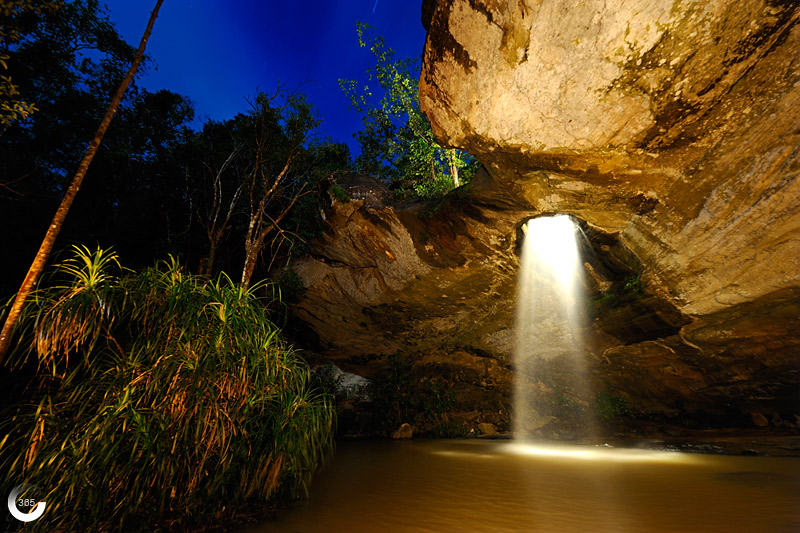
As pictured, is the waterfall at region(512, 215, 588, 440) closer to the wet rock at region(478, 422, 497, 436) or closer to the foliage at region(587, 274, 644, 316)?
the foliage at region(587, 274, 644, 316)

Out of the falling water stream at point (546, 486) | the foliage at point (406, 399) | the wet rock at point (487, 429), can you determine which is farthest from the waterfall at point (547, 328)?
the foliage at point (406, 399)

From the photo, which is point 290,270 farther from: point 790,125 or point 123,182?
point 790,125

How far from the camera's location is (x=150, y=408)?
2459 millimetres

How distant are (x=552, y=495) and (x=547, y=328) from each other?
521 cm

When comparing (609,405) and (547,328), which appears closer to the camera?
(547,328)

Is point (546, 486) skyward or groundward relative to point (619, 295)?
groundward

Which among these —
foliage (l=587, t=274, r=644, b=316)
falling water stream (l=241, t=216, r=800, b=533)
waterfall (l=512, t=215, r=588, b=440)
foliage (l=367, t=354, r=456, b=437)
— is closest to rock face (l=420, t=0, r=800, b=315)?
foliage (l=587, t=274, r=644, b=316)

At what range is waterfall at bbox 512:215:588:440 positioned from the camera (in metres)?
6.64

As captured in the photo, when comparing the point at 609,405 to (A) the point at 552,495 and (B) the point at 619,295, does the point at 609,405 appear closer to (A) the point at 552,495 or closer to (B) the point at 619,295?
(B) the point at 619,295

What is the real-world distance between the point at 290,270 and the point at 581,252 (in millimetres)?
6562

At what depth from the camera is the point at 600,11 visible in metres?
3.32

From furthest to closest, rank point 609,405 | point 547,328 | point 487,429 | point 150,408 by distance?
point 487,429, point 609,405, point 547,328, point 150,408

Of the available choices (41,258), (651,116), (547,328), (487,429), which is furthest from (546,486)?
(487,429)

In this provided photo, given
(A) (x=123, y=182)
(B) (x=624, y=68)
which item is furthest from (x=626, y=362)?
(A) (x=123, y=182)
